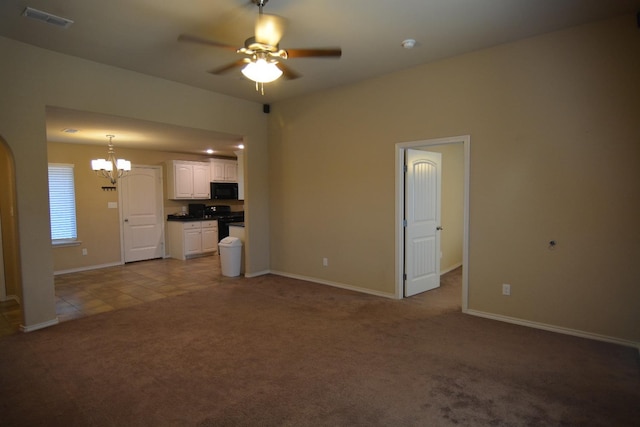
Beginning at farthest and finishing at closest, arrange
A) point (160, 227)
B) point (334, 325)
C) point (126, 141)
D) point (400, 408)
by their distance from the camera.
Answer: point (160, 227)
point (126, 141)
point (334, 325)
point (400, 408)

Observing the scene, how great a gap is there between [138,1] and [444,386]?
3837mm

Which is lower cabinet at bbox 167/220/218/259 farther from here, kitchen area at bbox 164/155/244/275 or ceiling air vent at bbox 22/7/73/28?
ceiling air vent at bbox 22/7/73/28

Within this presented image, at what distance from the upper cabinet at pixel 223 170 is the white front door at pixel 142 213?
1247 millimetres

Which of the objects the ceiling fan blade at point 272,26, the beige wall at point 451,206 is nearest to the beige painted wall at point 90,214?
the ceiling fan blade at point 272,26

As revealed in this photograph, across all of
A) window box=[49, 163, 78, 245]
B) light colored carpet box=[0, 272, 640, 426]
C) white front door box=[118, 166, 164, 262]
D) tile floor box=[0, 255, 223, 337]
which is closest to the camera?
light colored carpet box=[0, 272, 640, 426]

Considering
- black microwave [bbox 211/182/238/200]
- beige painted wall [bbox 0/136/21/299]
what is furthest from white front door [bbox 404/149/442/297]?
black microwave [bbox 211/182/238/200]

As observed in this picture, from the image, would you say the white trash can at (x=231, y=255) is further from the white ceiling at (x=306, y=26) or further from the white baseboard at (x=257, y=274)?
the white ceiling at (x=306, y=26)

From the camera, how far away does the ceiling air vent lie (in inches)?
113

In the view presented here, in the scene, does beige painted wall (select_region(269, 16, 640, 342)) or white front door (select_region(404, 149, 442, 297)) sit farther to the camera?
white front door (select_region(404, 149, 442, 297))

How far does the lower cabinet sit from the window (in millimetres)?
1893

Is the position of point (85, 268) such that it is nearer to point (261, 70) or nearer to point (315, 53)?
point (261, 70)

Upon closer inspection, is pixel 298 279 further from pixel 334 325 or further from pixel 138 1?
pixel 138 1

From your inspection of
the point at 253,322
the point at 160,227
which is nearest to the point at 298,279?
the point at 253,322

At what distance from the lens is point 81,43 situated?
3.51 meters
